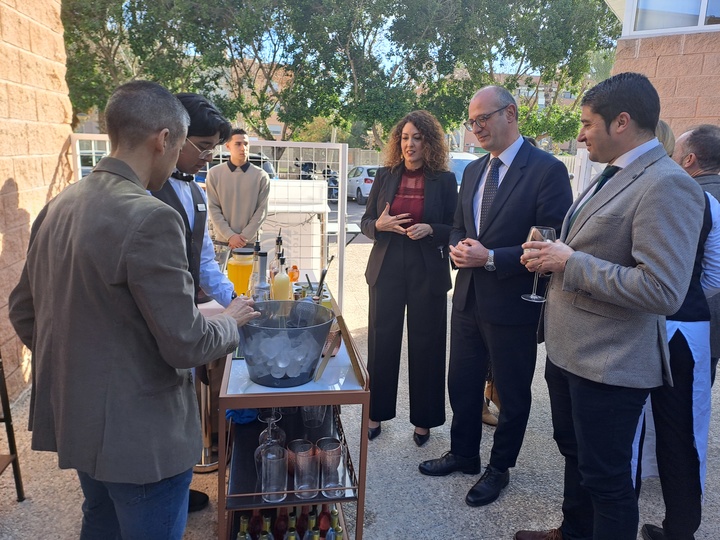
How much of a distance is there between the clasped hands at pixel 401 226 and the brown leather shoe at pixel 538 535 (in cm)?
160

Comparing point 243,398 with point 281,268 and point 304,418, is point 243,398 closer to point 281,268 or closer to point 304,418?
point 304,418

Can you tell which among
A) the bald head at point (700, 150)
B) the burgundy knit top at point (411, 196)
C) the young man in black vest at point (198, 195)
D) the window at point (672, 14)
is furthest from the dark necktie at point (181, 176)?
the window at point (672, 14)

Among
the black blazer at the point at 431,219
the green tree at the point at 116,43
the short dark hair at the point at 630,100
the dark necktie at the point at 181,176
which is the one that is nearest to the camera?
the short dark hair at the point at 630,100

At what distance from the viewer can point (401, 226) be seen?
10.4ft

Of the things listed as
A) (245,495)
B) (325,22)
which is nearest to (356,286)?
(245,495)

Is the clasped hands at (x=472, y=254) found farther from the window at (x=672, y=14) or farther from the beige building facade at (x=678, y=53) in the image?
the window at (x=672, y=14)

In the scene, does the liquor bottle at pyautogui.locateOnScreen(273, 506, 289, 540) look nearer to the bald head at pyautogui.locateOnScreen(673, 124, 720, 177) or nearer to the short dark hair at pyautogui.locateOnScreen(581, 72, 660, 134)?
the short dark hair at pyautogui.locateOnScreen(581, 72, 660, 134)

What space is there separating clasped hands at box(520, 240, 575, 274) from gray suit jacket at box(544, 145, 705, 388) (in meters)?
0.04

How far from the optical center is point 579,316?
1.95 m

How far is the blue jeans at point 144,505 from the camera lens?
144 centimetres

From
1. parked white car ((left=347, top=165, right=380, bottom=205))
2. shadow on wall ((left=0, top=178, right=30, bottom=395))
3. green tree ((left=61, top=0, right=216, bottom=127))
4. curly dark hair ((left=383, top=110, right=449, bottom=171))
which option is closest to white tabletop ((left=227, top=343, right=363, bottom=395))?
curly dark hair ((left=383, top=110, right=449, bottom=171))

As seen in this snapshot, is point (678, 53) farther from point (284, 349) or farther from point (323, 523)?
point (323, 523)

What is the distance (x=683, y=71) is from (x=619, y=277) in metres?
5.62

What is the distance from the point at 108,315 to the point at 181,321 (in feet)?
0.61
